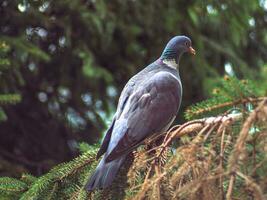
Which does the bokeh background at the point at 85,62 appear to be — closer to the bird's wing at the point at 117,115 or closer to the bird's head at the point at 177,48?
the bird's head at the point at 177,48

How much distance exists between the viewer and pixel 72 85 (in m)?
5.39

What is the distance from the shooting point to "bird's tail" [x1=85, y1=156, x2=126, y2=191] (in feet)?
8.59

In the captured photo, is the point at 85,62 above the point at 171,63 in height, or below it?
above

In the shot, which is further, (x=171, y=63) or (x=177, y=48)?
(x=177, y=48)

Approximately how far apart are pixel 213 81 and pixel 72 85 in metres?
1.14

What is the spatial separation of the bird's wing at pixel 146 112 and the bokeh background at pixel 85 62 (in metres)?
1.41

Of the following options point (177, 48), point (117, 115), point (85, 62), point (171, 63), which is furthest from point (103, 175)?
point (85, 62)

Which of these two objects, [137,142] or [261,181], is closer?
[261,181]

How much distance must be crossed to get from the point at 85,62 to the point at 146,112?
5.79 ft

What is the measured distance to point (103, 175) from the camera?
2.66 meters

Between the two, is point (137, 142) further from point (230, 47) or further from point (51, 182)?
point (230, 47)

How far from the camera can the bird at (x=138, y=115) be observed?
278 cm

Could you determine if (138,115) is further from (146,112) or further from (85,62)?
(85,62)

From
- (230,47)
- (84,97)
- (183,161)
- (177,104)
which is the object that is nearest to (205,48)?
(230,47)
